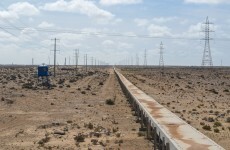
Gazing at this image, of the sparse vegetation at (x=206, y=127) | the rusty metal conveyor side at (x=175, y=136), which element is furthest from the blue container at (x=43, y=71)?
the sparse vegetation at (x=206, y=127)

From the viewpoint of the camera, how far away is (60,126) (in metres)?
22.4

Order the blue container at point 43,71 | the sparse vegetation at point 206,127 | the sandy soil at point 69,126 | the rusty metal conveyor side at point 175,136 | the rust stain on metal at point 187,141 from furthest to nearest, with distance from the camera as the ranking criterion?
the blue container at point 43,71 → the sparse vegetation at point 206,127 → the sandy soil at point 69,126 → the rusty metal conveyor side at point 175,136 → the rust stain on metal at point 187,141

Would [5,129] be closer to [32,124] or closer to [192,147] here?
[32,124]

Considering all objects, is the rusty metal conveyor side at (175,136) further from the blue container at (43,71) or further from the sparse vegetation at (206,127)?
the blue container at (43,71)

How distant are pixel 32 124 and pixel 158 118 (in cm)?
700

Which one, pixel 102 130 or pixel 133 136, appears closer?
pixel 133 136

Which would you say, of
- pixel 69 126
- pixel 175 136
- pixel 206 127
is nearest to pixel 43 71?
pixel 69 126

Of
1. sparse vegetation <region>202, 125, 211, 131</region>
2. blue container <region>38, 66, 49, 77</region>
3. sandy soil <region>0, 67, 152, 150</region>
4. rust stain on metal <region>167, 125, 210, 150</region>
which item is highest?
blue container <region>38, 66, 49, 77</region>

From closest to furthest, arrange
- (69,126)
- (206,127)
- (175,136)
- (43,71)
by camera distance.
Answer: (175,136) → (206,127) → (69,126) → (43,71)

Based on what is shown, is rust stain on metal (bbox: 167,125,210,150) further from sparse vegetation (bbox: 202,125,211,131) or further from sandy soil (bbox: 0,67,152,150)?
sparse vegetation (bbox: 202,125,211,131)

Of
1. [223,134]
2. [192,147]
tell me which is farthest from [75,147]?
[223,134]

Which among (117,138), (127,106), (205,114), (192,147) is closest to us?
(192,147)

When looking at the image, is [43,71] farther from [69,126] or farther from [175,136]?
[175,136]

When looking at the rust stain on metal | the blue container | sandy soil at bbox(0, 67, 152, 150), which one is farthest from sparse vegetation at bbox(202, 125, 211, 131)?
the blue container
